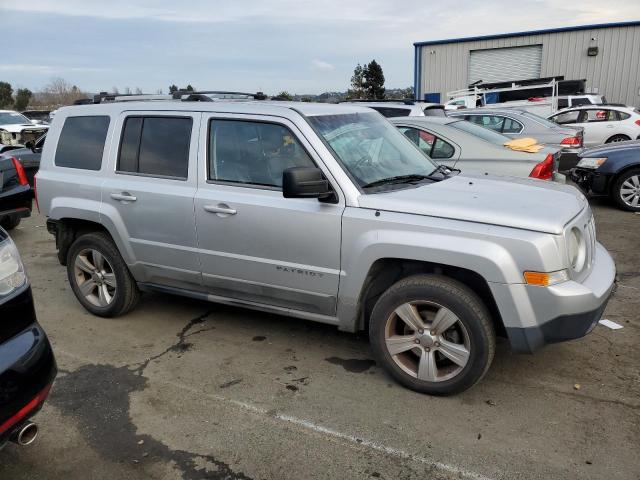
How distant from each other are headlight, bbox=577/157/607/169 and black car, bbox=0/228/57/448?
8.81 metres

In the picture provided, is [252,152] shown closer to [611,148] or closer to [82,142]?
[82,142]

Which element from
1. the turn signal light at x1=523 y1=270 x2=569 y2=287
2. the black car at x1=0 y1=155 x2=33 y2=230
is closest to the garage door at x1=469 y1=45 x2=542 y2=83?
the black car at x1=0 y1=155 x2=33 y2=230

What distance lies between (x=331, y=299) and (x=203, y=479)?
1.40 m

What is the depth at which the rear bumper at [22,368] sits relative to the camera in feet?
7.68

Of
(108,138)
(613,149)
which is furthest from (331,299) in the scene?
(613,149)

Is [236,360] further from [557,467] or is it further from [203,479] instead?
[557,467]

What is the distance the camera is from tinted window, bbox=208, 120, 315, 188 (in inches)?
151

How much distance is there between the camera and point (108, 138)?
4.60 metres

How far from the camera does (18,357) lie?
95.7 inches

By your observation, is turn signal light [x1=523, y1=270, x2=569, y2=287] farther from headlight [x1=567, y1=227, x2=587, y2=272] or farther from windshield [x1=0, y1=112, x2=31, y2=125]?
windshield [x1=0, y1=112, x2=31, y2=125]

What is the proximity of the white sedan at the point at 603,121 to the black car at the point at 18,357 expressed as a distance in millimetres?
15091

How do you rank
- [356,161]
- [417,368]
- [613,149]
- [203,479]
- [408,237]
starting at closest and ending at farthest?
[203,479] → [408,237] → [417,368] → [356,161] → [613,149]

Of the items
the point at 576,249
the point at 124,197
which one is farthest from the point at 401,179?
the point at 124,197

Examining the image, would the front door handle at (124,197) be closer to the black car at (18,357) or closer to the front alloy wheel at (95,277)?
the front alloy wheel at (95,277)
